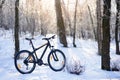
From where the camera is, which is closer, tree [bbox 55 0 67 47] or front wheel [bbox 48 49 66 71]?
front wheel [bbox 48 49 66 71]

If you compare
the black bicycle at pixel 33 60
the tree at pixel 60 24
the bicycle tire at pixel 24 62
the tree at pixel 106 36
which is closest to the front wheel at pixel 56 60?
the black bicycle at pixel 33 60

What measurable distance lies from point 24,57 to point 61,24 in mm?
10083

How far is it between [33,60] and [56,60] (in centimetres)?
81

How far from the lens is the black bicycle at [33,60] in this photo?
405 inches

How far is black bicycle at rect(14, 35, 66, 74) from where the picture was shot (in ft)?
33.8

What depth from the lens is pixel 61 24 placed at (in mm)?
20266

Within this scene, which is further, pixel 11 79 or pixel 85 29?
pixel 85 29

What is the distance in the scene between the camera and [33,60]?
10289 millimetres

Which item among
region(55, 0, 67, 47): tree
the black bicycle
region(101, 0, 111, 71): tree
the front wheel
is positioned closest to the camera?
the black bicycle

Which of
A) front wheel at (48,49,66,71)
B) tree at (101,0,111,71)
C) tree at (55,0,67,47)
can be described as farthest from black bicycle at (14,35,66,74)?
tree at (55,0,67,47)

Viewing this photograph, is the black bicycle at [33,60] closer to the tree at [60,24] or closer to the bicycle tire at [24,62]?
the bicycle tire at [24,62]

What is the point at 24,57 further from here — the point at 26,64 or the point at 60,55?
the point at 60,55

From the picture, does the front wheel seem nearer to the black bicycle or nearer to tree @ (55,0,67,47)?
the black bicycle

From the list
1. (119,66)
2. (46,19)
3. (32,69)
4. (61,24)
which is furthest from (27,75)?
(46,19)
